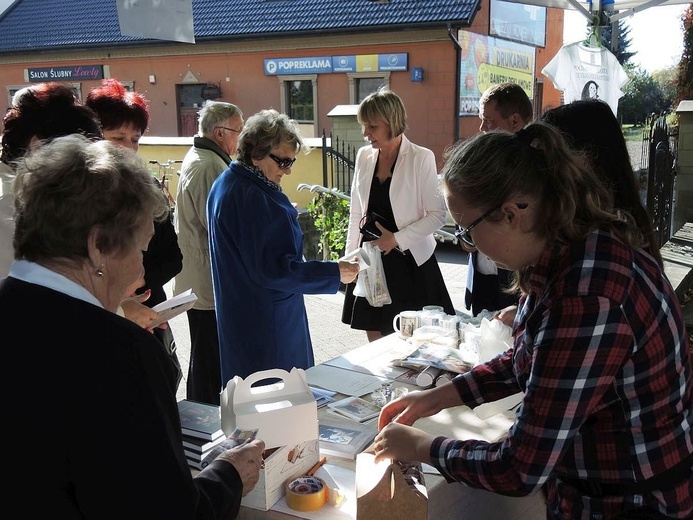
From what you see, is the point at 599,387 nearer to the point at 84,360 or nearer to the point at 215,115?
the point at 84,360

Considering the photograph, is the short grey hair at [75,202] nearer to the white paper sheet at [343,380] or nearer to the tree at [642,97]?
the white paper sheet at [343,380]

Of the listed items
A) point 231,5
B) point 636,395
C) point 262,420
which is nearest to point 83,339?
point 262,420

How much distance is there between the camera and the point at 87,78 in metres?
19.3

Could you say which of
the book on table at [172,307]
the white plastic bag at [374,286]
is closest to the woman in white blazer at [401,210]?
the white plastic bag at [374,286]

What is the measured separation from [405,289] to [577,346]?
2.50m

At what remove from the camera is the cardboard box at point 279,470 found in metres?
1.55

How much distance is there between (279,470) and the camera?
1601 millimetres

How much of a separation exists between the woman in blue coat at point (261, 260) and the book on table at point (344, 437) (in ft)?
2.95

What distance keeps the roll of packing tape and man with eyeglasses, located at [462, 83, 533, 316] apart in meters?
1.81

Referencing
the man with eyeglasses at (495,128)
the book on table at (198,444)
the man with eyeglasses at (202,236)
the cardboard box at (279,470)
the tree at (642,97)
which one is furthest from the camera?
the tree at (642,97)

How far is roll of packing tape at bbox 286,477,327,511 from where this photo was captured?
1556 mm

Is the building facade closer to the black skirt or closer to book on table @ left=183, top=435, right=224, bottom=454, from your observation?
the black skirt

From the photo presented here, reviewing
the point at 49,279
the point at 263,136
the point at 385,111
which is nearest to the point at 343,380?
the point at 263,136

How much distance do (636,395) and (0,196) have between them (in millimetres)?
1885
